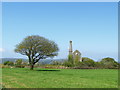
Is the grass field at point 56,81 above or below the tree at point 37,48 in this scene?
below

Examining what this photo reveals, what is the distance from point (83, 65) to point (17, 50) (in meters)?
21.3

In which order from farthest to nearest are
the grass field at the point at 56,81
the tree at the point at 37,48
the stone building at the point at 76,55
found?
the stone building at the point at 76,55
the tree at the point at 37,48
the grass field at the point at 56,81

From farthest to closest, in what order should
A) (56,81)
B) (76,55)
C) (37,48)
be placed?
(76,55) < (37,48) < (56,81)

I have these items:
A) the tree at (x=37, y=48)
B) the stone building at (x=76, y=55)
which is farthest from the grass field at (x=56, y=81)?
the stone building at (x=76, y=55)

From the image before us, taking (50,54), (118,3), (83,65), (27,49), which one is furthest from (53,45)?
(118,3)

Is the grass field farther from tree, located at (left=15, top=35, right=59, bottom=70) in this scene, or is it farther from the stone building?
the stone building

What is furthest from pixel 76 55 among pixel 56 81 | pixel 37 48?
pixel 56 81

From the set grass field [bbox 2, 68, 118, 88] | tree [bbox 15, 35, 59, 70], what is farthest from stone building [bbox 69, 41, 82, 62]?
grass field [bbox 2, 68, 118, 88]

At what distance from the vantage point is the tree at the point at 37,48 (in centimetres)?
3181

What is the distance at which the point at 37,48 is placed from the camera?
31.9 m

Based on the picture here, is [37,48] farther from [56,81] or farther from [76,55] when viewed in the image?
[76,55]

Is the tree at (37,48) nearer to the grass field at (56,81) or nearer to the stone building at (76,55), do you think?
the grass field at (56,81)

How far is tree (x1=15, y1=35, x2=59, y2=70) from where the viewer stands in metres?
31.8

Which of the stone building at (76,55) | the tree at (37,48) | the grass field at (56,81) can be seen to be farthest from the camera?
the stone building at (76,55)
